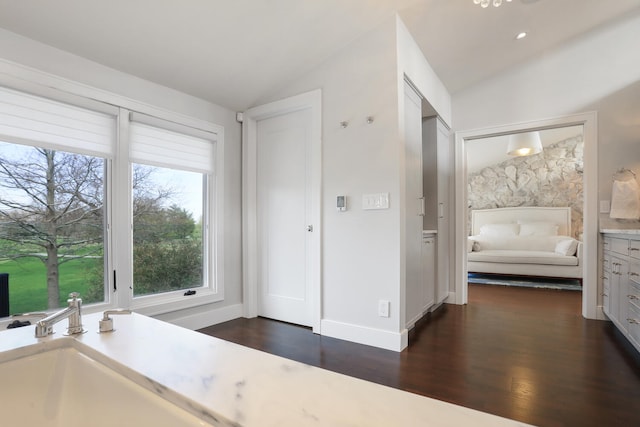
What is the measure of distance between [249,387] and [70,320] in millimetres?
736

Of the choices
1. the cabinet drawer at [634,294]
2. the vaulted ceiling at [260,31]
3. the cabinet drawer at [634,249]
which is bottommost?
Answer: the cabinet drawer at [634,294]

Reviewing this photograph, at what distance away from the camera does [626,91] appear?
333 centimetres

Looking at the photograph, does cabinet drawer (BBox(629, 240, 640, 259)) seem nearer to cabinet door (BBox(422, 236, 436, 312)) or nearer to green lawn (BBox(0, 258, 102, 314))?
cabinet door (BBox(422, 236, 436, 312))

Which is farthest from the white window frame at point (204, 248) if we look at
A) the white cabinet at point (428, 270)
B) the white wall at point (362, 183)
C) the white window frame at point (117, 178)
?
the white cabinet at point (428, 270)

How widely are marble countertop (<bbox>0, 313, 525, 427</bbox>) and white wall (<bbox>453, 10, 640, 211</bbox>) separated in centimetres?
395

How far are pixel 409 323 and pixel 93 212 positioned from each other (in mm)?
2718

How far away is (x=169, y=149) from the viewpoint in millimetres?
2977

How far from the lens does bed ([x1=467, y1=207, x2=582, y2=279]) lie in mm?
5379

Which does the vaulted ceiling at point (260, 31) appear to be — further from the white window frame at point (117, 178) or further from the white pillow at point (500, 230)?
the white pillow at point (500, 230)

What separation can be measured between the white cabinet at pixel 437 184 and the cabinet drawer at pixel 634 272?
64.4 inches

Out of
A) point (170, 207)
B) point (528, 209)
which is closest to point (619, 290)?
point (170, 207)

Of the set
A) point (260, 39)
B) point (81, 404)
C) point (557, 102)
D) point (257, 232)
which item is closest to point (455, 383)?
point (81, 404)

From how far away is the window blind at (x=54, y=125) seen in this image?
208 centimetres

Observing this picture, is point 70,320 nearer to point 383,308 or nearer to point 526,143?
point 383,308
